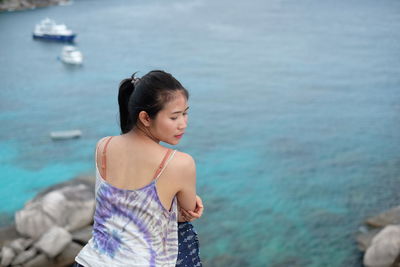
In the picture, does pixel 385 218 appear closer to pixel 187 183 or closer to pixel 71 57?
pixel 187 183

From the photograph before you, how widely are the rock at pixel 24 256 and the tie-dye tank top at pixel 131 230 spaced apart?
7237mm

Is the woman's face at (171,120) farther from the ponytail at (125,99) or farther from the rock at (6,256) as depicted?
the rock at (6,256)

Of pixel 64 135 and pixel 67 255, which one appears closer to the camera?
pixel 67 255

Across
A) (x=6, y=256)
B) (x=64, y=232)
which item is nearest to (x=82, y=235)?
(x=64, y=232)

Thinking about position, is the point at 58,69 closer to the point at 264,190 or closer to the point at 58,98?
the point at 58,98

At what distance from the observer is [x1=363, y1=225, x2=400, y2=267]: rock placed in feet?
28.5

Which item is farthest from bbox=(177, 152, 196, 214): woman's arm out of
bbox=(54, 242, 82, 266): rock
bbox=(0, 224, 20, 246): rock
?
bbox=(0, 224, 20, 246): rock

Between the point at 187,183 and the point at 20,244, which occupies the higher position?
the point at 187,183

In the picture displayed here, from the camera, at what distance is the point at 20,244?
30.3 feet

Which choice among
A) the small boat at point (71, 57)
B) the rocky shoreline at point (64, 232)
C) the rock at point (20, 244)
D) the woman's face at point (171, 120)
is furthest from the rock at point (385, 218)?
the small boat at point (71, 57)

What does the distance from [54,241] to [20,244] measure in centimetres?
88

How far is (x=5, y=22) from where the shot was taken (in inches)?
1315

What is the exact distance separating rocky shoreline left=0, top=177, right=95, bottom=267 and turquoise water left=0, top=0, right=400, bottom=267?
7.05 feet

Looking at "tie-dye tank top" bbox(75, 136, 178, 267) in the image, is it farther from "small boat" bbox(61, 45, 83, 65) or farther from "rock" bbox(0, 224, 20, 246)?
"small boat" bbox(61, 45, 83, 65)
